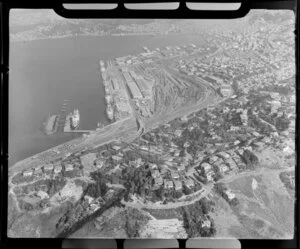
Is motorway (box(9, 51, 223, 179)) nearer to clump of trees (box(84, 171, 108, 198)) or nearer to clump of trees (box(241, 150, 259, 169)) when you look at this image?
clump of trees (box(84, 171, 108, 198))

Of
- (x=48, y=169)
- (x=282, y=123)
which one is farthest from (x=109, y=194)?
(x=282, y=123)

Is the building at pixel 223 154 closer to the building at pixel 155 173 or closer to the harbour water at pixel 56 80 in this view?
the building at pixel 155 173

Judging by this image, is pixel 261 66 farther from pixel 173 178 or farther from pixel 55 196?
pixel 55 196

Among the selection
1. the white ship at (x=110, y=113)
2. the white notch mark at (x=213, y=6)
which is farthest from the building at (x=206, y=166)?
the white notch mark at (x=213, y=6)

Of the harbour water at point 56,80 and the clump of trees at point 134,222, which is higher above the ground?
the harbour water at point 56,80

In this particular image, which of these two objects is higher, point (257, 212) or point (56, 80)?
point (56, 80)

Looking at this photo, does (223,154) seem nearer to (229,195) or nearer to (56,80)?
(229,195)

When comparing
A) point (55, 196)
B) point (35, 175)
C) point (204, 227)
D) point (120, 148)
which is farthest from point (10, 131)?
point (204, 227)

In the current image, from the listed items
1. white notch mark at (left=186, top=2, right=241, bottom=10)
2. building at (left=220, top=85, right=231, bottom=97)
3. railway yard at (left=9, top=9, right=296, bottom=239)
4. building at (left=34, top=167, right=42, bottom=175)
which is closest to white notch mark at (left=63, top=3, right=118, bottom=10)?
railway yard at (left=9, top=9, right=296, bottom=239)
